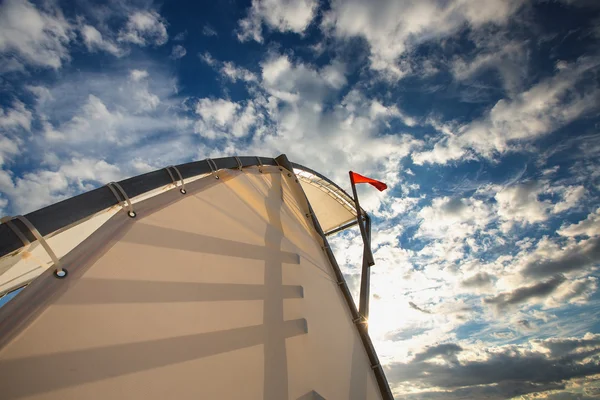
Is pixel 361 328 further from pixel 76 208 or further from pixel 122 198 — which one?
pixel 76 208

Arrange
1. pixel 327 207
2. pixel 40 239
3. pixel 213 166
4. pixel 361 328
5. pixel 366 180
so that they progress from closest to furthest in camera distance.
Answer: pixel 40 239 → pixel 213 166 → pixel 361 328 → pixel 366 180 → pixel 327 207

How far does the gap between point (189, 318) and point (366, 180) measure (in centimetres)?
740

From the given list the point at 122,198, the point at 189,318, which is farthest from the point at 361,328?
the point at 122,198

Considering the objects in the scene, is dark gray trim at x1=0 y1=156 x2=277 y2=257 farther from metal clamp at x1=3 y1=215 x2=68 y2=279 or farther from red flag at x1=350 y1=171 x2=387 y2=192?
red flag at x1=350 y1=171 x2=387 y2=192

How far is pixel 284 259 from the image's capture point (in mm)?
5031

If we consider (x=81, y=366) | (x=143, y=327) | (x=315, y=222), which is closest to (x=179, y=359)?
(x=143, y=327)

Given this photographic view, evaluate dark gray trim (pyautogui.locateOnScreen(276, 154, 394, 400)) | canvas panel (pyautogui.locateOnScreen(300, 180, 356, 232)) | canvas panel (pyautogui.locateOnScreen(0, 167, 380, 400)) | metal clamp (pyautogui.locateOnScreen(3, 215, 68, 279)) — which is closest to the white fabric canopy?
canvas panel (pyautogui.locateOnScreen(300, 180, 356, 232))

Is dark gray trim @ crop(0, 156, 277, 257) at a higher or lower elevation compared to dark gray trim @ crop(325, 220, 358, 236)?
lower

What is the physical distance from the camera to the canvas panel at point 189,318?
202cm

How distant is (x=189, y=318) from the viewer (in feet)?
9.48

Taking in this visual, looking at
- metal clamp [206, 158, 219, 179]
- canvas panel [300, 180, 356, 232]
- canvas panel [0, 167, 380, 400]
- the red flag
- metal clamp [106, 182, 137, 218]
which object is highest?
canvas panel [300, 180, 356, 232]

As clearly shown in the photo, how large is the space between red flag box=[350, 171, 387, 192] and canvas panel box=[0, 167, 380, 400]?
13.6ft

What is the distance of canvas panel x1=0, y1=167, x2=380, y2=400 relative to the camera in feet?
6.64

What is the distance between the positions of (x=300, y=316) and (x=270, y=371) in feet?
3.73
